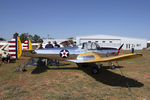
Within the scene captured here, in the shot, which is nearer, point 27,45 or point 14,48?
point 14,48

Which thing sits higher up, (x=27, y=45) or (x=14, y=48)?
(x=27, y=45)

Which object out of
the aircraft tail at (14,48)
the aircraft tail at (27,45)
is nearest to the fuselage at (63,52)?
the aircraft tail at (14,48)

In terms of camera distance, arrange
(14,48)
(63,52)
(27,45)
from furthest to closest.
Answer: (27,45) < (63,52) < (14,48)

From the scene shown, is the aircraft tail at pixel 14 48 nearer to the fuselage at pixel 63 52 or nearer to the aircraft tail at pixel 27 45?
the fuselage at pixel 63 52

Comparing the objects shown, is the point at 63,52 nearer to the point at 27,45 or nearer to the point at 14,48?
the point at 14,48

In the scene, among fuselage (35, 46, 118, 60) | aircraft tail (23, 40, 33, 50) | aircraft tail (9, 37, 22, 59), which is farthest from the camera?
aircraft tail (23, 40, 33, 50)

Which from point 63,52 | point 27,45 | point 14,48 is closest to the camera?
point 14,48

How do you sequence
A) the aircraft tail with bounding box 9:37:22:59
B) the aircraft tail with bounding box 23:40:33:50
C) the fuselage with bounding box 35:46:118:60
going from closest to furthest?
the aircraft tail with bounding box 9:37:22:59 < the fuselage with bounding box 35:46:118:60 < the aircraft tail with bounding box 23:40:33:50

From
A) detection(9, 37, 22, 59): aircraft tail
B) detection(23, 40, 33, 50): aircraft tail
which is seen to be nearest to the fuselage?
detection(9, 37, 22, 59): aircraft tail

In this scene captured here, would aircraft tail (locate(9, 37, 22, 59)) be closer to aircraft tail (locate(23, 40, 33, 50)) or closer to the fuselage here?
the fuselage

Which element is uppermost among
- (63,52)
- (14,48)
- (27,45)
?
(27,45)

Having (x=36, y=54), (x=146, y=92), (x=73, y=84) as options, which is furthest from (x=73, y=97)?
(x=36, y=54)

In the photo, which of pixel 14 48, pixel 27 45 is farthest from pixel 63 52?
pixel 27 45

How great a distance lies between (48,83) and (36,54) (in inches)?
111
